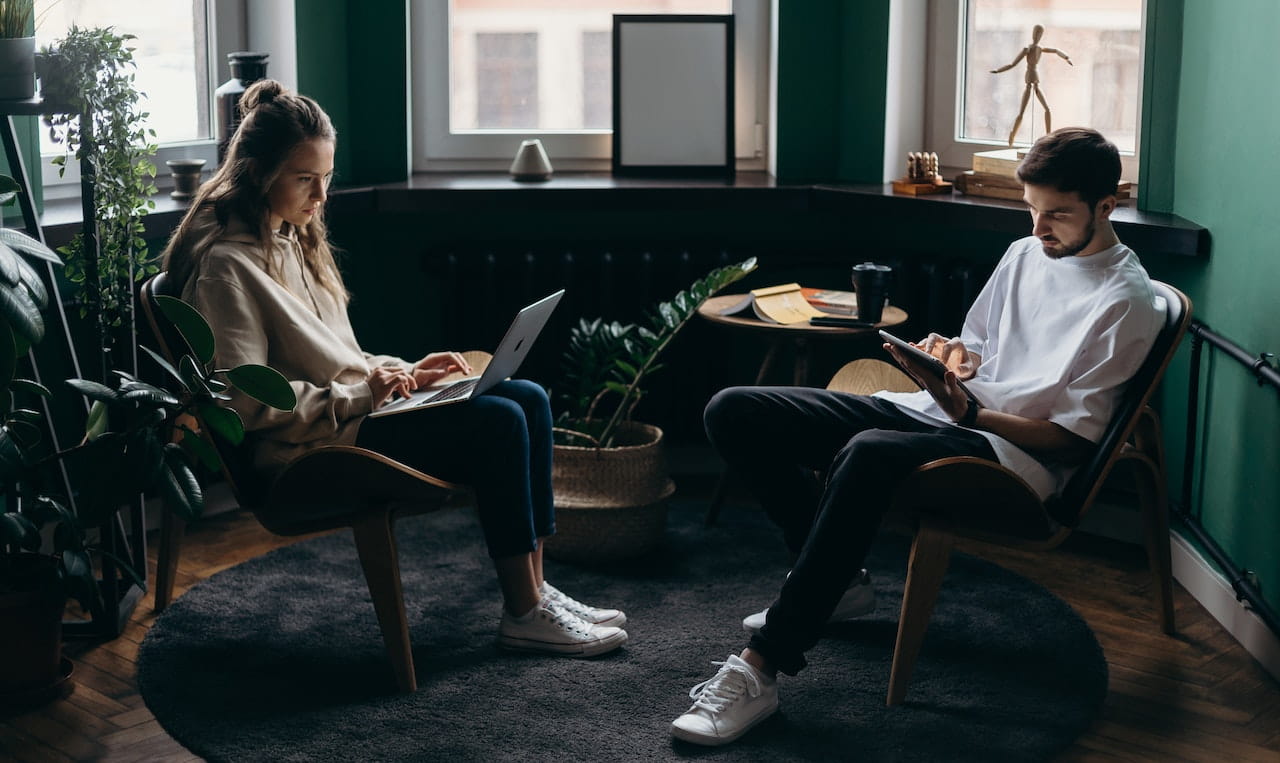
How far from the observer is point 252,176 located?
2580 millimetres

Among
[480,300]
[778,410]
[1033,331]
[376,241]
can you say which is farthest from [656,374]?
[1033,331]

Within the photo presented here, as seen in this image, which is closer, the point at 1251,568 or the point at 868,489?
the point at 868,489

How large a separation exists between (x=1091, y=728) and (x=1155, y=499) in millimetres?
617

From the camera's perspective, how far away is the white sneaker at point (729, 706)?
231cm

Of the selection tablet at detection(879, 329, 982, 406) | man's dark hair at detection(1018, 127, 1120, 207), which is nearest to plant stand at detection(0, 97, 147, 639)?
tablet at detection(879, 329, 982, 406)

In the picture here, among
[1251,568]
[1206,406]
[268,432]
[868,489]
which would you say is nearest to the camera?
[868,489]

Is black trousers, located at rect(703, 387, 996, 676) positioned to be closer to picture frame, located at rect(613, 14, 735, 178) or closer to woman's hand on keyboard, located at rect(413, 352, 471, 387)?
woman's hand on keyboard, located at rect(413, 352, 471, 387)

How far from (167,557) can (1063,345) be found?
1917 millimetres

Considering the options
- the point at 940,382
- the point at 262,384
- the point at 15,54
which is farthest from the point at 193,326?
the point at 940,382

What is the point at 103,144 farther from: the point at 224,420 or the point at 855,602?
the point at 855,602

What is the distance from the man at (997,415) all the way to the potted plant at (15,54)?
1.53 metres

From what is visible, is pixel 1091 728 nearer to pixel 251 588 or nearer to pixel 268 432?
pixel 268 432

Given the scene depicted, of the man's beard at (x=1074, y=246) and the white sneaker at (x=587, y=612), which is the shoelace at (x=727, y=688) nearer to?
the white sneaker at (x=587, y=612)

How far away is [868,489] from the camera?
2.36 meters
